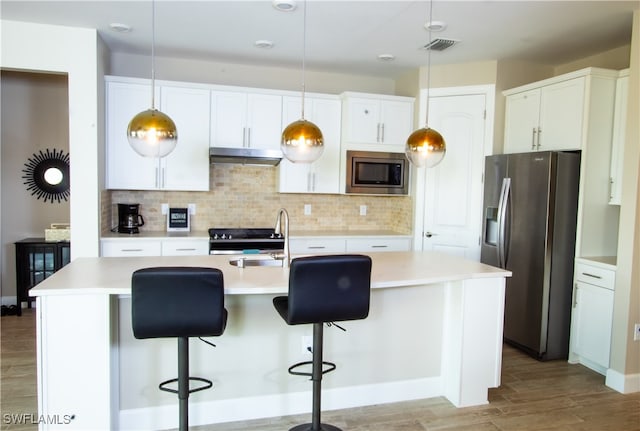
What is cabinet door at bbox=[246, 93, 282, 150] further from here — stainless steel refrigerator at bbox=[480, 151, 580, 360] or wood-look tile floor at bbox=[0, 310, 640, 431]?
wood-look tile floor at bbox=[0, 310, 640, 431]

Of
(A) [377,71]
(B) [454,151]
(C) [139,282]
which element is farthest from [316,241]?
(C) [139,282]

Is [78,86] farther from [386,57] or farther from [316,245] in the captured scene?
[386,57]

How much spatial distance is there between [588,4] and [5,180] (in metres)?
5.63

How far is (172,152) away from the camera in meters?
4.28

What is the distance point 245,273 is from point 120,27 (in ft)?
8.29

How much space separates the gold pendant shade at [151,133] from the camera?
2381mm

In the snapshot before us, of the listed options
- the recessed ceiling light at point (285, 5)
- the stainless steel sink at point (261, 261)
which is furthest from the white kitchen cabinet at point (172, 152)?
the stainless steel sink at point (261, 261)

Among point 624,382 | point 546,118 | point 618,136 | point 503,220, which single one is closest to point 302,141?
point 503,220

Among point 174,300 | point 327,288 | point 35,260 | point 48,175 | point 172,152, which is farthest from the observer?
point 48,175

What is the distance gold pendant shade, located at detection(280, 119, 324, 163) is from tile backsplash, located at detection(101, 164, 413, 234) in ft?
7.17

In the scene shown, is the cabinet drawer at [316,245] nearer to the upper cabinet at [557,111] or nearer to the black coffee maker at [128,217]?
the black coffee maker at [128,217]

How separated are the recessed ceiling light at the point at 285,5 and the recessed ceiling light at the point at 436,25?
3.46 feet

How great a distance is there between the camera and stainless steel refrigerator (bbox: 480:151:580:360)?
3.55 m

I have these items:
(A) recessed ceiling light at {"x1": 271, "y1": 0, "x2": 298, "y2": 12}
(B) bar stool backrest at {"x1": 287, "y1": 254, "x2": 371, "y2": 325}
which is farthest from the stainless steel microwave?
(B) bar stool backrest at {"x1": 287, "y1": 254, "x2": 371, "y2": 325}
